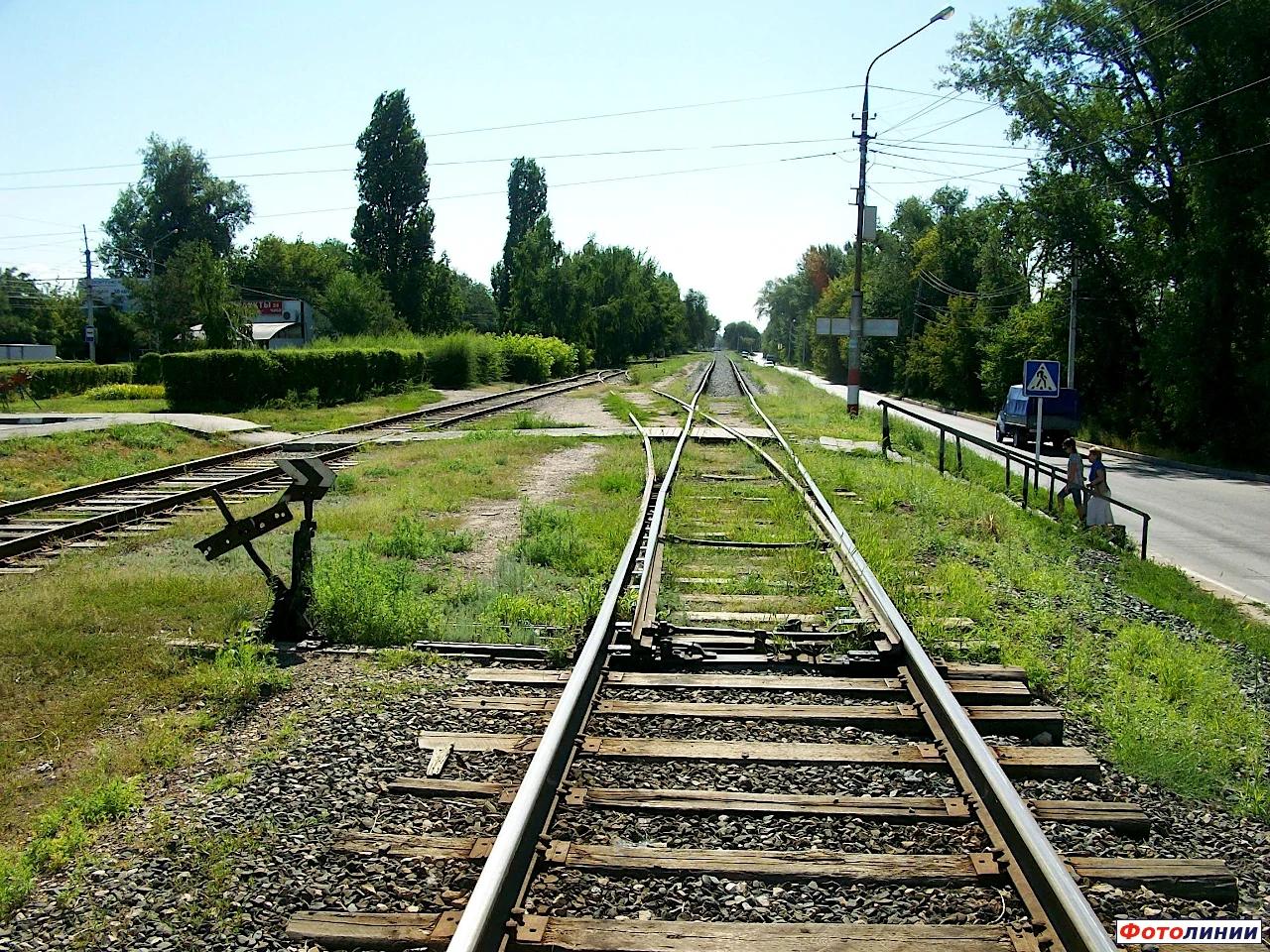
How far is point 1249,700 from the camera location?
6.00m

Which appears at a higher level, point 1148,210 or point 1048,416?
point 1148,210

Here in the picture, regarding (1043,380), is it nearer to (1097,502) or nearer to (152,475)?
(1097,502)

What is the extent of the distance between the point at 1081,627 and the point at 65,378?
4421 cm

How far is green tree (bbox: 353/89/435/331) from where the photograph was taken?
66.6 m

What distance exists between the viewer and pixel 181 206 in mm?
91688

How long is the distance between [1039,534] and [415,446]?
12.0 m

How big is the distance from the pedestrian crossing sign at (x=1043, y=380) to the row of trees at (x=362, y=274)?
31.7 m

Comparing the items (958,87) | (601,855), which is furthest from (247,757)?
(958,87)

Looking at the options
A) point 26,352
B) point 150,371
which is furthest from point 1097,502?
point 26,352

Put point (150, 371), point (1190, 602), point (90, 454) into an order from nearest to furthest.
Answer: point (1190, 602) → point (90, 454) → point (150, 371)

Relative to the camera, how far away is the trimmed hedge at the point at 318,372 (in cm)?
2739

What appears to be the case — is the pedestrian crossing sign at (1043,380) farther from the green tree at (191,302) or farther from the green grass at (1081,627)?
the green tree at (191,302)

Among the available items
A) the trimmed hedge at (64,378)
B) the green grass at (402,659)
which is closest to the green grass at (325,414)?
the trimmed hedge at (64,378)

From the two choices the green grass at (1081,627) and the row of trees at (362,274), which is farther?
the row of trees at (362,274)
